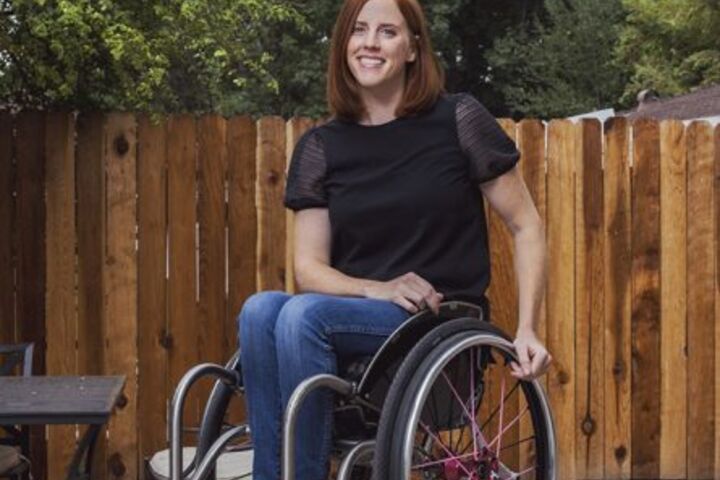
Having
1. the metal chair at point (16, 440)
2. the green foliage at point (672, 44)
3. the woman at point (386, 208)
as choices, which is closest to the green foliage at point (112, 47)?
the metal chair at point (16, 440)

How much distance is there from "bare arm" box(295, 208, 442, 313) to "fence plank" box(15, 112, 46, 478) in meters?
1.70

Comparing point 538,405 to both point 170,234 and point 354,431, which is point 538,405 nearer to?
point 354,431

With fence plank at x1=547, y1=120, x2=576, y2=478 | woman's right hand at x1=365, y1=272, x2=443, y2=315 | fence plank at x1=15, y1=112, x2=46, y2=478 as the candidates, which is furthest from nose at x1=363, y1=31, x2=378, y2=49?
fence plank at x1=547, y1=120, x2=576, y2=478

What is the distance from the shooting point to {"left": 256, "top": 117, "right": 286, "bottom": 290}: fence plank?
4.11 meters

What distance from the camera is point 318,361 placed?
82.5 inches

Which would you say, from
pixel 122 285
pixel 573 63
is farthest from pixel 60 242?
pixel 573 63

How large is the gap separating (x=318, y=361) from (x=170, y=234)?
209 cm

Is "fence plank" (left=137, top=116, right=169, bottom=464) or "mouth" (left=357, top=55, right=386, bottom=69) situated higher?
"mouth" (left=357, top=55, right=386, bottom=69)

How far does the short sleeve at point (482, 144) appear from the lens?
7.91 feet

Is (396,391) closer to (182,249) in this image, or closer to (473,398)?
(473,398)

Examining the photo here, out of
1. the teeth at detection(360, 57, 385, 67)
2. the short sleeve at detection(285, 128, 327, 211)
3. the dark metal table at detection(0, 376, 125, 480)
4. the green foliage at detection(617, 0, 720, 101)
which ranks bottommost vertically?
the dark metal table at detection(0, 376, 125, 480)

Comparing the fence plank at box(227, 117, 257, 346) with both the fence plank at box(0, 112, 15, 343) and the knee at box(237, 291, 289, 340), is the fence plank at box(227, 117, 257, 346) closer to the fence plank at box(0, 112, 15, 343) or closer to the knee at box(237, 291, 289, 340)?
the fence plank at box(0, 112, 15, 343)

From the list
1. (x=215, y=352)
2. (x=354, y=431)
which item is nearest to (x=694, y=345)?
(x=215, y=352)

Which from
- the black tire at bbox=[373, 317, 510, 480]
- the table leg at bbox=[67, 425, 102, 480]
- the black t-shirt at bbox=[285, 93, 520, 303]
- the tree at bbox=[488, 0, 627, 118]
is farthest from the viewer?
the tree at bbox=[488, 0, 627, 118]
